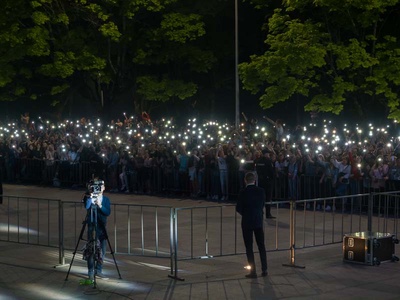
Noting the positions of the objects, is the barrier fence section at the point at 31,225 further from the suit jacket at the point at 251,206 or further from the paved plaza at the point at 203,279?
the suit jacket at the point at 251,206

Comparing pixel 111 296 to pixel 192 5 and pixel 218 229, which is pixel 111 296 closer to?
pixel 218 229

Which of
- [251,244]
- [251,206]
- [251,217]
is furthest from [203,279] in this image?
[251,206]

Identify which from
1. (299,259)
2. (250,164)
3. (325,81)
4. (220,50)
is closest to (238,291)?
(299,259)

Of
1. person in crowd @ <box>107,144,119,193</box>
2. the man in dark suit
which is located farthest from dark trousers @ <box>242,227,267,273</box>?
person in crowd @ <box>107,144,119,193</box>

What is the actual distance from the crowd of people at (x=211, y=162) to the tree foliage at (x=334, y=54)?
5.51 feet

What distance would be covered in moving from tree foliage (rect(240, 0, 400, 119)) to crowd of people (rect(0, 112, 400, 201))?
168 cm

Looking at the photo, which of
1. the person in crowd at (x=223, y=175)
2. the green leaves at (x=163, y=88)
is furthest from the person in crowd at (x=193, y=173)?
the green leaves at (x=163, y=88)

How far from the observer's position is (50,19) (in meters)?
36.6

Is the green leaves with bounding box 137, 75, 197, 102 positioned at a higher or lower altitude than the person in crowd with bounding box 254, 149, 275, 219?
higher

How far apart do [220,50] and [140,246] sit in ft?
88.3

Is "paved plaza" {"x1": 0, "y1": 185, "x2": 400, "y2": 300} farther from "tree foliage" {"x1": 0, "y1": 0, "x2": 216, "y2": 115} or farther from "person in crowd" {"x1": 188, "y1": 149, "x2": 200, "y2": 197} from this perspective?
"tree foliage" {"x1": 0, "y1": 0, "x2": 216, "y2": 115}

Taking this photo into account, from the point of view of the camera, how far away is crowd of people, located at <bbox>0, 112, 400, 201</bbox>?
67.6 feet

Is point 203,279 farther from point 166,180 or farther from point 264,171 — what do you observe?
point 166,180

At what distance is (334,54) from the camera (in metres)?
28.9
